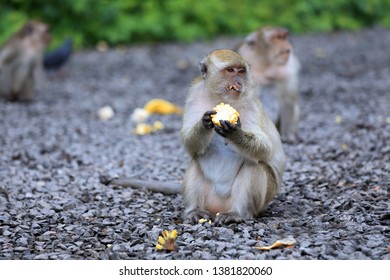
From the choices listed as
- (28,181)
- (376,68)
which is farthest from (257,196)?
(376,68)

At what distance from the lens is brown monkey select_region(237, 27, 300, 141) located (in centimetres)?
806

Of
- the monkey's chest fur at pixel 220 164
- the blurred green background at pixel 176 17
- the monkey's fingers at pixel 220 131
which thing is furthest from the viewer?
the blurred green background at pixel 176 17

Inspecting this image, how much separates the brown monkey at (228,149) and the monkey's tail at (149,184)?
702 millimetres

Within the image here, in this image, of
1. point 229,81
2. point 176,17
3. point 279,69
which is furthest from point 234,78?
point 176,17

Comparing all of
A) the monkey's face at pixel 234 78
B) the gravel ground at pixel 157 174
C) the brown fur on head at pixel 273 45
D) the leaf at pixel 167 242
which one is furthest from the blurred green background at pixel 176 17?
the leaf at pixel 167 242

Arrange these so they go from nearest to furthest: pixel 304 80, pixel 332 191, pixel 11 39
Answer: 1. pixel 332 191
2. pixel 11 39
3. pixel 304 80

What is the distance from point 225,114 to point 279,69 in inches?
143

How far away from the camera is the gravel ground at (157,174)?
4.45 m

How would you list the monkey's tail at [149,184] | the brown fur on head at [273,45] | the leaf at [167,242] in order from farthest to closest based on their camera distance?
the brown fur on head at [273,45] → the monkey's tail at [149,184] → the leaf at [167,242]

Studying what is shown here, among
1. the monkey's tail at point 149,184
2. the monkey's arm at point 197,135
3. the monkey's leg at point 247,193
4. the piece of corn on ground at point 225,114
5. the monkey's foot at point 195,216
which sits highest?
the piece of corn on ground at point 225,114

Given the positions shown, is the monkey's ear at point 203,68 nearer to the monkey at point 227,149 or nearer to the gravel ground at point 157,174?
the monkey at point 227,149

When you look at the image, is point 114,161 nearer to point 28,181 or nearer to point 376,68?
point 28,181

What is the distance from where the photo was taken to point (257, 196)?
4.83 meters

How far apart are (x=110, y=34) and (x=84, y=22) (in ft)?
1.92
